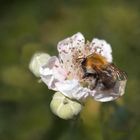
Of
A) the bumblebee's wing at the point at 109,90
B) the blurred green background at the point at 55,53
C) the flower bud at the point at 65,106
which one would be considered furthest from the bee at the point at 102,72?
the blurred green background at the point at 55,53

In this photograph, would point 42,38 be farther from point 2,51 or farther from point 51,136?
point 51,136

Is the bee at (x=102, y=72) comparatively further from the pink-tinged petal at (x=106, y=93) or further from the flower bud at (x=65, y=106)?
the flower bud at (x=65, y=106)

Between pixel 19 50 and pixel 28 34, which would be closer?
pixel 19 50

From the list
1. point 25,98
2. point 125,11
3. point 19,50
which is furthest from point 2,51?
point 125,11

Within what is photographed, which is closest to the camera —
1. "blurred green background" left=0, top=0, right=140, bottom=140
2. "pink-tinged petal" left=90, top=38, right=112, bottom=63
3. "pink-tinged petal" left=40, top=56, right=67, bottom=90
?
"pink-tinged petal" left=40, top=56, right=67, bottom=90

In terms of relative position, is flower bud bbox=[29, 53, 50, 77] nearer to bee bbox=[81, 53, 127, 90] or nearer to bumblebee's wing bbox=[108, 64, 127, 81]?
bee bbox=[81, 53, 127, 90]

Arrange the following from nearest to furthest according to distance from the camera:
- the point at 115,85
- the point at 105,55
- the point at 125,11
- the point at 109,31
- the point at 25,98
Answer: the point at 115,85, the point at 105,55, the point at 25,98, the point at 109,31, the point at 125,11

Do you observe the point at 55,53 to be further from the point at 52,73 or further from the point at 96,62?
the point at 96,62

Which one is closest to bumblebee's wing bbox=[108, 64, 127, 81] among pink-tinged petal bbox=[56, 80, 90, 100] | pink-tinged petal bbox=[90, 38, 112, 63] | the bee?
the bee
